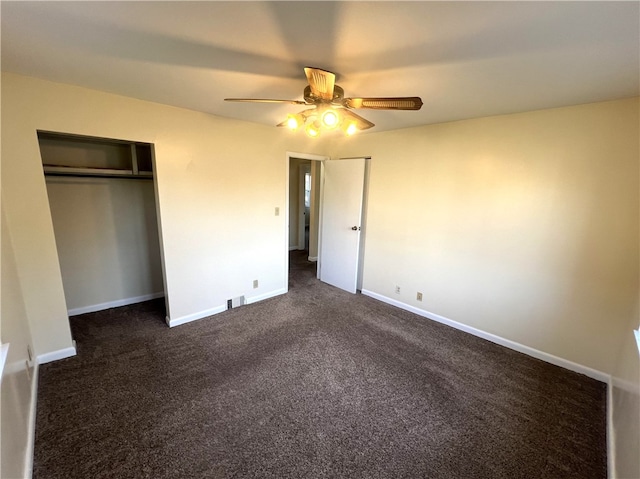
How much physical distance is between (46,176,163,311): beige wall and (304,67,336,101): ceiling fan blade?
275 cm

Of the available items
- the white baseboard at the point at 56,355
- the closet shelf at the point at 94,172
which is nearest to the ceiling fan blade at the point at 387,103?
the closet shelf at the point at 94,172

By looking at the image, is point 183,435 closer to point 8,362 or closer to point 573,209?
point 8,362

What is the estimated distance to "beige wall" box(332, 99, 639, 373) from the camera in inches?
83.0

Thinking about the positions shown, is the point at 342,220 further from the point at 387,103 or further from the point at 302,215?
the point at 387,103

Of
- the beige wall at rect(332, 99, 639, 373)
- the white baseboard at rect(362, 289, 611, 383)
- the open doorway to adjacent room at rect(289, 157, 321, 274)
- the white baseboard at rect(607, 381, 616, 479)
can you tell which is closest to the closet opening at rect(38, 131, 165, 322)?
the open doorway to adjacent room at rect(289, 157, 321, 274)

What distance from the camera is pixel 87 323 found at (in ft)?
9.70

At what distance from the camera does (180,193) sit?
9.16 feet

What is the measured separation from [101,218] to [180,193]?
3.80 ft

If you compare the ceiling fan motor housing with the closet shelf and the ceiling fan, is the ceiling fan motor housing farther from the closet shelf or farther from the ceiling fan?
the closet shelf

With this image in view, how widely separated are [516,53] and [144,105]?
284cm

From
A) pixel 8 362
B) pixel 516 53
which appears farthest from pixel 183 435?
pixel 516 53

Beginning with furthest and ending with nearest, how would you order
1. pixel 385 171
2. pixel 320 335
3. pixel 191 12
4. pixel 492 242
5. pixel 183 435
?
pixel 385 171 < pixel 320 335 < pixel 492 242 < pixel 183 435 < pixel 191 12

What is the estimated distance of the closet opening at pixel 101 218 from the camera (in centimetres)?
284

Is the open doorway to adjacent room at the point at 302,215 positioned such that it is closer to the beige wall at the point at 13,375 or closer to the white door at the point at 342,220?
the white door at the point at 342,220
